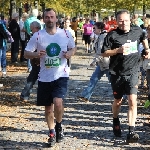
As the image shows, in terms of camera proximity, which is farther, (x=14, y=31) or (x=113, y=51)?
(x=14, y=31)

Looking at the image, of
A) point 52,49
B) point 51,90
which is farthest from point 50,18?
point 51,90

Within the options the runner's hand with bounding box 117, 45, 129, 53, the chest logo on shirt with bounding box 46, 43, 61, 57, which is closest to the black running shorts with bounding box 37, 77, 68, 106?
the chest logo on shirt with bounding box 46, 43, 61, 57

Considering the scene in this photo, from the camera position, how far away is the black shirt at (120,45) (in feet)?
21.7

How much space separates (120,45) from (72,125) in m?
1.90

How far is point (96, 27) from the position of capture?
9773mm

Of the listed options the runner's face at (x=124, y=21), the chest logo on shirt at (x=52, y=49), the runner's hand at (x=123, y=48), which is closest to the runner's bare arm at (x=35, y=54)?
the chest logo on shirt at (x=52, y=49)

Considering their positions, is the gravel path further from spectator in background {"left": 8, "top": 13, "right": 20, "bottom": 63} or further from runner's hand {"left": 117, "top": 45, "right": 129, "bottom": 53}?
spectator in background {"left": 8, "top": 13, "right": 20, "bottom": 63}

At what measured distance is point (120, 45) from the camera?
661cm

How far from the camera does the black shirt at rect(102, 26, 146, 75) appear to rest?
21.7ft

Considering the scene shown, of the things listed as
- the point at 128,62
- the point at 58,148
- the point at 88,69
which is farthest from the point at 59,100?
the point at 88,69

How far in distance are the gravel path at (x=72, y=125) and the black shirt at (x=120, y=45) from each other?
1075 mm

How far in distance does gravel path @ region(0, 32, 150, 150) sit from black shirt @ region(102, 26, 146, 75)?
1.08m

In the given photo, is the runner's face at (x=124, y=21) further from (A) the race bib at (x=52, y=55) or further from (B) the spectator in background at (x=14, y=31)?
(B) the spectator in background at (x=14, y=31)

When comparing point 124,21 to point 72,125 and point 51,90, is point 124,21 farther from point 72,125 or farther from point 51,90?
point 72,125
